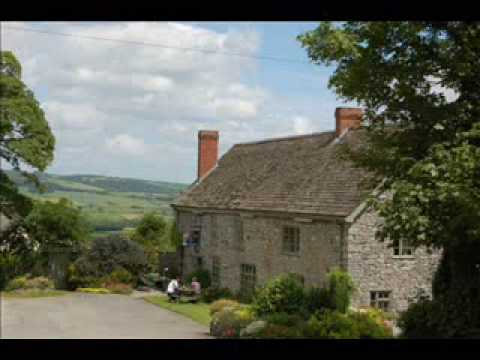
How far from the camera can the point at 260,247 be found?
25250mm

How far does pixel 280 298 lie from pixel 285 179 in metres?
8.55

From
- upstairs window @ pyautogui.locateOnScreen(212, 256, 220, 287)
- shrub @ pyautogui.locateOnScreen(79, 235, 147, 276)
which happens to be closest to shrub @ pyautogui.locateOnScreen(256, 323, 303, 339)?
shrub @ pyautogui.locateOnScreen(79, 235, 147, 276)

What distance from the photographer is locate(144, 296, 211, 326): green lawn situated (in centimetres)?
2077

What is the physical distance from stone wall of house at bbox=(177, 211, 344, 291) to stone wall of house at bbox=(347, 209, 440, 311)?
0.63 meters

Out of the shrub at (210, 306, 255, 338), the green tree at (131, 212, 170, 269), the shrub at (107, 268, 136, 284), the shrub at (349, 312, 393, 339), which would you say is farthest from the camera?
the green tree at (131, 212, 170, 269)

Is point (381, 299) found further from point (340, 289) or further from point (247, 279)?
point (247, 279)

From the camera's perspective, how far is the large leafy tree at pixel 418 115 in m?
9.99

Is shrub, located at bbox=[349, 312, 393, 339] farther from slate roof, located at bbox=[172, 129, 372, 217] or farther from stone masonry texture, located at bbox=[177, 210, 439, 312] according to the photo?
slate roof, located at bbox=[172, 129, 372, 217]

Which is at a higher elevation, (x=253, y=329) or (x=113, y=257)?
(x=113, y=257)

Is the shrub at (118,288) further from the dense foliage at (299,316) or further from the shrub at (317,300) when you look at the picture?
the shrub at (317,300)

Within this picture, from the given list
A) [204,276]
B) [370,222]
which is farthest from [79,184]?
[204,276]

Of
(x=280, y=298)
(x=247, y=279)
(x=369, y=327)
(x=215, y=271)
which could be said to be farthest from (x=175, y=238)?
(x=369, y=327)

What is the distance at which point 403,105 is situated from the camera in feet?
37.9
